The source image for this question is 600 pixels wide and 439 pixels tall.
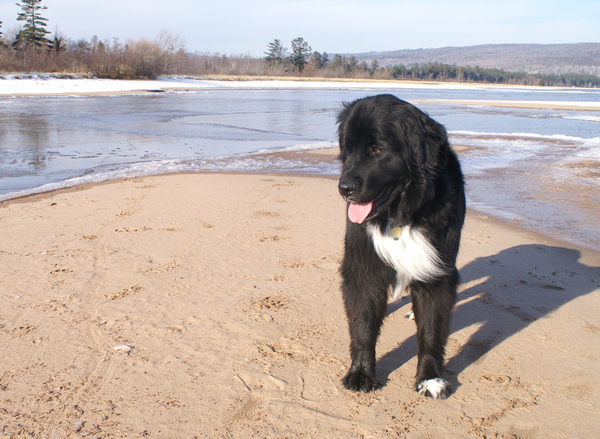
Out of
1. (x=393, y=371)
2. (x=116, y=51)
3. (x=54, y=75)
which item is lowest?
(x=393, y=371)

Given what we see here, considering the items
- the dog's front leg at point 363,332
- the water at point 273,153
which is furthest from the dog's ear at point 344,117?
the water at point 273,153

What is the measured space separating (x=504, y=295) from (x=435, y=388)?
5.61 ft

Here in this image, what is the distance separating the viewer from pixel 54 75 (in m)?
45.0

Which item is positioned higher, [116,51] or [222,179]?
[116,51]

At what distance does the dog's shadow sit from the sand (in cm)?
2

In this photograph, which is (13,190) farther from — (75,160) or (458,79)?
(458,79)

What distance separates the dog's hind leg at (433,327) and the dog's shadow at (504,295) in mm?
177

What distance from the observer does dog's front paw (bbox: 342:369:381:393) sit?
2793mm

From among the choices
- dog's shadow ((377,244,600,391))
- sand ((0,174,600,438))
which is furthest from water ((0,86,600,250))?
sand ((0,174,600,438))

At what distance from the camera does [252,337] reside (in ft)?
11.0

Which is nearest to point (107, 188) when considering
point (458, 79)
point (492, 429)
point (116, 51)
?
point (492, 429)

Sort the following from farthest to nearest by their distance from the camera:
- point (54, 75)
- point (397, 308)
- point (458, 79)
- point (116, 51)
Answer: point (458, 79)
point (116, 51)
point (54, 75)
point (397, 308)

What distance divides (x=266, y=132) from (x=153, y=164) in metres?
6.95

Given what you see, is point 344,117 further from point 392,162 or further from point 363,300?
point 363,300
